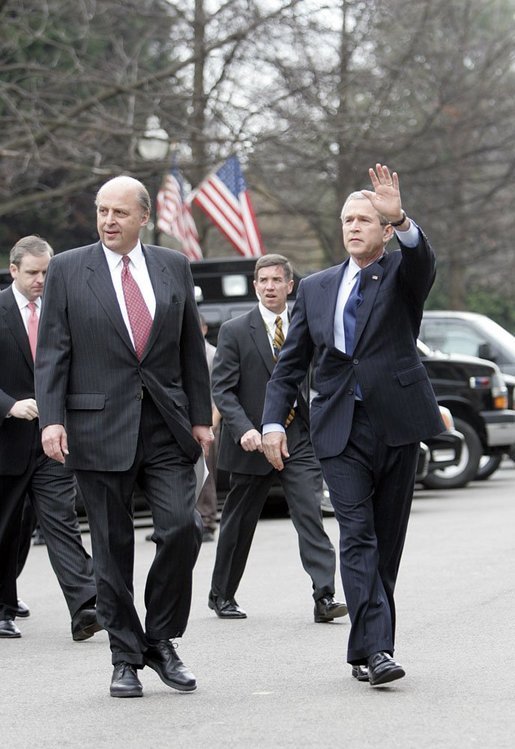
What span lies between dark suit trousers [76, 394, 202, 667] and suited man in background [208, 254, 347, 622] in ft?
7.42

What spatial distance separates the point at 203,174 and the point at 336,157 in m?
2.72

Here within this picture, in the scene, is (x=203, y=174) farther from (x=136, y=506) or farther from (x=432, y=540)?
(x=432, y=540)

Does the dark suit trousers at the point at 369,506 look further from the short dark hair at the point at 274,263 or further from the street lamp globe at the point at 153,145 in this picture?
the street lamp globe at the point at 153,145

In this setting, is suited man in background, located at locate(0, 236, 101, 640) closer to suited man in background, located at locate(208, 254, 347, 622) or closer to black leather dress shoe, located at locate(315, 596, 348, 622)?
suited man in background, located at locate(208, 254, 347, 622)

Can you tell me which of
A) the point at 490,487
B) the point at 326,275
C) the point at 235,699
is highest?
the point at 326,275

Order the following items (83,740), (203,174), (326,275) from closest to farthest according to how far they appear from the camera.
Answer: (83,740) < (326,275) < (203,174)

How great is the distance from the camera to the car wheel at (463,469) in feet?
59.5

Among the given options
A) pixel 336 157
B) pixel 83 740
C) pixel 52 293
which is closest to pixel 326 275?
pixel 52 293

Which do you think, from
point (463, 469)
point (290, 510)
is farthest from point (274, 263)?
point (463, 469)

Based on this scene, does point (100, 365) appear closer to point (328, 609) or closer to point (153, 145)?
point (328, 609)

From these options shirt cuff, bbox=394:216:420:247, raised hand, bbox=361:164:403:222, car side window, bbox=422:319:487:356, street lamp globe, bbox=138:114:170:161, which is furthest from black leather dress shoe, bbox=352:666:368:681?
street lamp globe, bbox=138:114:170:161

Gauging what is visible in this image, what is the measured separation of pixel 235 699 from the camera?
6.30 metres

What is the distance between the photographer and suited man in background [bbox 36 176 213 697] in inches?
251

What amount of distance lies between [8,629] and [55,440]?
249 centimetres
